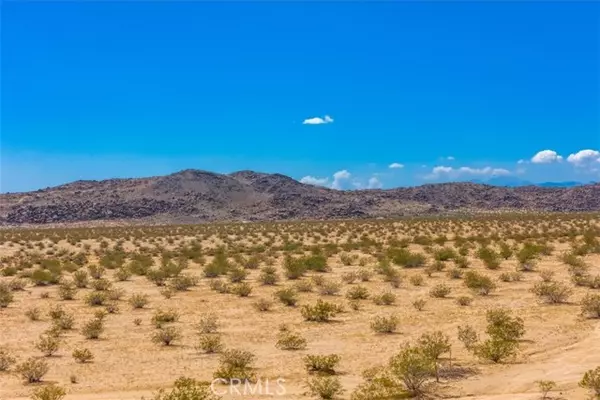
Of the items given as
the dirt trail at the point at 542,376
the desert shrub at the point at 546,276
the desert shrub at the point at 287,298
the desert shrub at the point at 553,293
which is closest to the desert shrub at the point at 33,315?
the desert shrub at the point at 287,298

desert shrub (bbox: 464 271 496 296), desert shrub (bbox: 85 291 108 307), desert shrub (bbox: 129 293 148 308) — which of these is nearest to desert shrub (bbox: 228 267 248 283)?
desert shrub (bbox: 129 293 148 308)

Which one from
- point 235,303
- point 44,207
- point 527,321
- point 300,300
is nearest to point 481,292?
point 527,321

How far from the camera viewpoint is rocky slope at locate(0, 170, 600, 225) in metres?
127

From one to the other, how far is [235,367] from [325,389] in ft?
9.50

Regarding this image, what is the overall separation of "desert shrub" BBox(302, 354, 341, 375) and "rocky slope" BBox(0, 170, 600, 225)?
112 m

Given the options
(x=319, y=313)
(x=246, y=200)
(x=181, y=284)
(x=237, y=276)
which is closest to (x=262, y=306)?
(x=319, y=313)

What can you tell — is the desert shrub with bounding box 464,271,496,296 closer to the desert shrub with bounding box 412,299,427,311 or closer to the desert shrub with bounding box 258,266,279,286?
the desert shrub with bounding box 412,299,427,311

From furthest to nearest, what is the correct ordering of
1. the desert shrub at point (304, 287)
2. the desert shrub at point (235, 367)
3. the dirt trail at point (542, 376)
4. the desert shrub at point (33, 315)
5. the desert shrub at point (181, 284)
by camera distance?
the desert shrub at point (181, 284), the desert shrub at point (304, 287), the desert shrub at point (33, 315), the desert shrub at point (235, 367), the dirt trail at point (542, 376)

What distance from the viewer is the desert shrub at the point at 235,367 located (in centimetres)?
1265

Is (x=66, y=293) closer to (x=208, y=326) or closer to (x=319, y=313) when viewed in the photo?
(x=208, y=326)

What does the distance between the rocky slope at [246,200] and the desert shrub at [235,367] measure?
364ft

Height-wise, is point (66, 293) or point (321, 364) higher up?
point (66, 293)

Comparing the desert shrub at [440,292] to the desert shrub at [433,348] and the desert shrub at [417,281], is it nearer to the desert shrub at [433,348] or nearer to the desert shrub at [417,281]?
the desert shrub at [417,281]

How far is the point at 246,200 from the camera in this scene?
14450 centimetres
